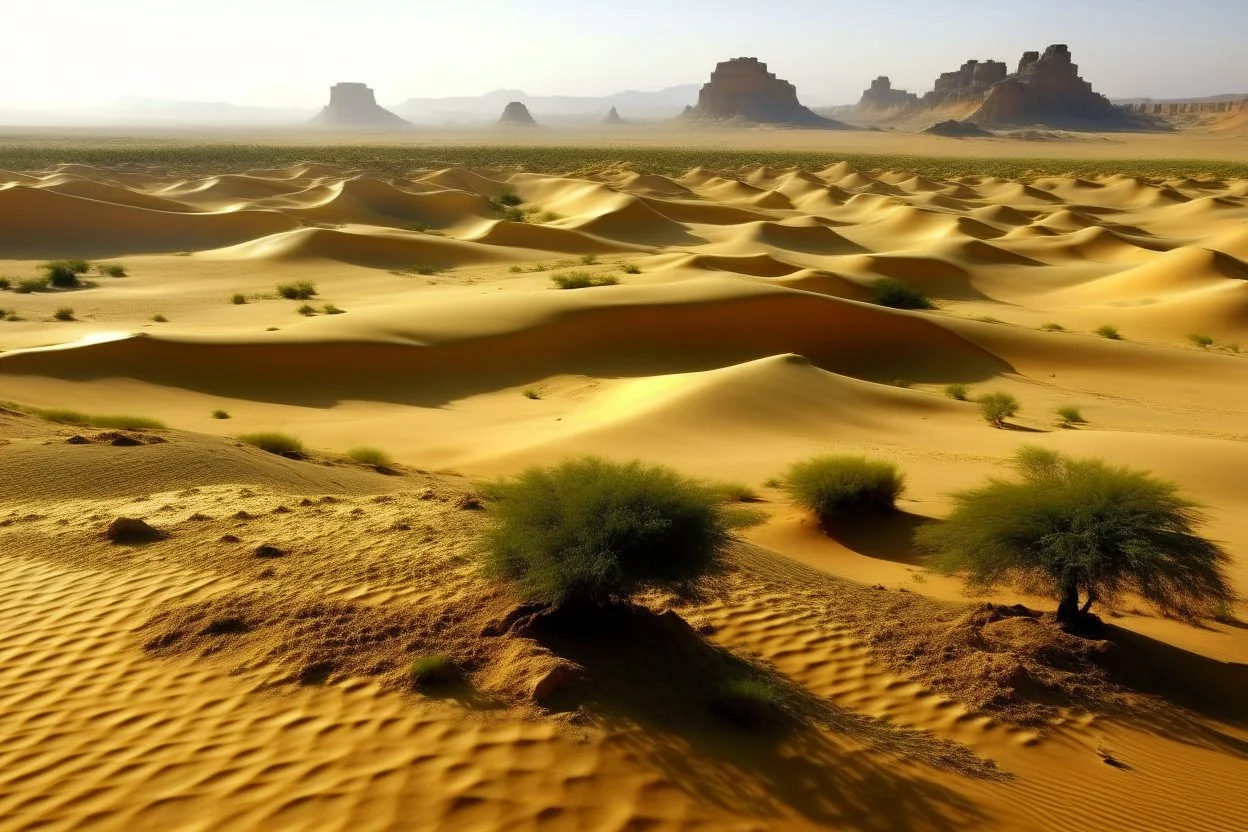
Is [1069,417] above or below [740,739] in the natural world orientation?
below

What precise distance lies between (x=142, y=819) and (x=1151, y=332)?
34.6m

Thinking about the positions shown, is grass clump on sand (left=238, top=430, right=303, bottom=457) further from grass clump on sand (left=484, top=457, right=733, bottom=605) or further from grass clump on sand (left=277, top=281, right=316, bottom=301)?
grass clump on sand (left=277, top=281, right=316, bottom=301)

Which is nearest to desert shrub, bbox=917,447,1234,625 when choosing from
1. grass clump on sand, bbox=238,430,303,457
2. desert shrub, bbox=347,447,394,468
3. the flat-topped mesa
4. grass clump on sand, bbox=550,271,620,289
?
desert shrub, bbox=347,447,394,468

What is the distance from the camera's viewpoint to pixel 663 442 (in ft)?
51.8

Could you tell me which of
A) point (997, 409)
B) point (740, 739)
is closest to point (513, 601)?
point (740, 739)

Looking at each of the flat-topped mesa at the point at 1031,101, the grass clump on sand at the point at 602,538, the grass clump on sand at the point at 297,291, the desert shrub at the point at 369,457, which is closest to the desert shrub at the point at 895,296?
the grass clump on sand at the point at 297,291

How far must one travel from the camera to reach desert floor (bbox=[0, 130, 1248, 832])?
17.2 feet

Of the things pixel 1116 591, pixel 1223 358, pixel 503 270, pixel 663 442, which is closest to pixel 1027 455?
pixel 1116 591

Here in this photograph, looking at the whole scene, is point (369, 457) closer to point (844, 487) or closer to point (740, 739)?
point (844, 487)

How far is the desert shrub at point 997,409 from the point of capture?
1870 cm

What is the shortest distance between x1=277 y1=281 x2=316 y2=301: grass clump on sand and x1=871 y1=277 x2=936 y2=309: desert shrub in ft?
63.2

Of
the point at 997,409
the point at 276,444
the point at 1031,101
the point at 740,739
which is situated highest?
the point at 1031,101

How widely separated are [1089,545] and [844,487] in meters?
3.74

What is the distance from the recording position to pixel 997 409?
18766 millimetres
